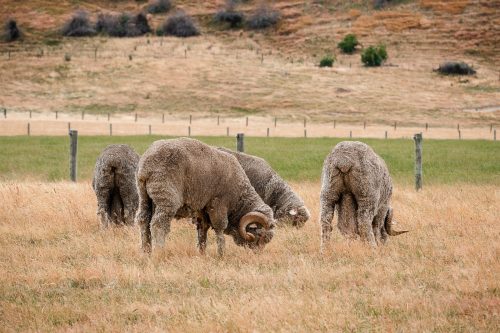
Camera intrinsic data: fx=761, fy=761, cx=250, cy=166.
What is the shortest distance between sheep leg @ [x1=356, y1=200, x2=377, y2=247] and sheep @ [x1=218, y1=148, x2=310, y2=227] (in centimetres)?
354

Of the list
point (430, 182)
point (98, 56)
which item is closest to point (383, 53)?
point (98, 56)

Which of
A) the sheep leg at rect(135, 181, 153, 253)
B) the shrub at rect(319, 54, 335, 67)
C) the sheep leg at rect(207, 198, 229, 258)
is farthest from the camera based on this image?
the shrub at rect(319, 54, 335, 67)

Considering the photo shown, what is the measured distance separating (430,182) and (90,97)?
53.5m

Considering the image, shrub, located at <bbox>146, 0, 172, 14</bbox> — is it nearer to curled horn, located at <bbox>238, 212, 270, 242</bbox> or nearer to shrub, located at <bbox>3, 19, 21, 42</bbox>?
shrub, located at <bbox>3, 19, 21, 42</bbox>

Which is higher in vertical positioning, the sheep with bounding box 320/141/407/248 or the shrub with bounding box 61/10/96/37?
the shrub with bounding box 61/10/96/37

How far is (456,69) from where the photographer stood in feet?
276

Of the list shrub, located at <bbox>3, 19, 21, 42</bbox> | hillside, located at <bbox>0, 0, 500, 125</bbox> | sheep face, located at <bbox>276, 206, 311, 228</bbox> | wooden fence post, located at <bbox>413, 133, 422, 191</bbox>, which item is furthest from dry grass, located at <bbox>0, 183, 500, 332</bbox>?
shrub, located at <bbox>3, 19, 21, 42</bbox>

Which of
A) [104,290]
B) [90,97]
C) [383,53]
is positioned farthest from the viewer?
[383,53]

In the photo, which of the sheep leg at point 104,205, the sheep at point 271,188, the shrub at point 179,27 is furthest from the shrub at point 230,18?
the sheep leg at point 104,205

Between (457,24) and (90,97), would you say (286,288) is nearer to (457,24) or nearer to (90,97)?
(90,97)

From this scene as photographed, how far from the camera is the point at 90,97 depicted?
71562 millimetres

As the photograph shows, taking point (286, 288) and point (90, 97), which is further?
point (90, 97)

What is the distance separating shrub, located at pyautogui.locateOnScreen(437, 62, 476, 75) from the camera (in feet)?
275

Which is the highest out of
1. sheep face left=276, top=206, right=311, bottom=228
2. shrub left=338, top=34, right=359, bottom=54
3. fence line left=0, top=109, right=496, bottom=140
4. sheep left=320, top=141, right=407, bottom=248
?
shrub left=338, top=34, right=359, bottom=54
